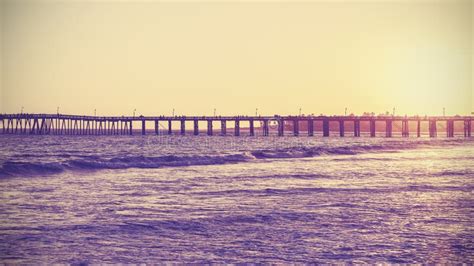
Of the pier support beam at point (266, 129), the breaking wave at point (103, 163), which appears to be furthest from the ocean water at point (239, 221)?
the pier support beam at point (266, 129)

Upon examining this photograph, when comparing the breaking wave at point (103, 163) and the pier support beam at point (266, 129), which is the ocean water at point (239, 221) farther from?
the pier support beam at point (266, 129)

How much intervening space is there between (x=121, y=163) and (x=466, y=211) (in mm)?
19594

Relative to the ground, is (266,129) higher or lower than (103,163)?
higher

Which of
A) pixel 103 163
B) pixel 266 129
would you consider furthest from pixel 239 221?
pixel 266 129

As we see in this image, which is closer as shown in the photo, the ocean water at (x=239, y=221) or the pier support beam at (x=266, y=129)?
the ocean water at (x=239, y=221)

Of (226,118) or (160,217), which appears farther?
(226,118)

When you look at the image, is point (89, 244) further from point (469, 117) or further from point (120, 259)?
point (469, 117)

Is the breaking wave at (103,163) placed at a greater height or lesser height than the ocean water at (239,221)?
lesser

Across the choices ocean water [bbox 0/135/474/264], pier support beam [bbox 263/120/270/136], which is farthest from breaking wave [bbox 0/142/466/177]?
pier support beam [bbox 263/120/270/136]

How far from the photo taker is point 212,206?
39.5ft

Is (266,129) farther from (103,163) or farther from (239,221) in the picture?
(239,221)

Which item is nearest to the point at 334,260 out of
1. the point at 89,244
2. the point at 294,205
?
the point at 89,244

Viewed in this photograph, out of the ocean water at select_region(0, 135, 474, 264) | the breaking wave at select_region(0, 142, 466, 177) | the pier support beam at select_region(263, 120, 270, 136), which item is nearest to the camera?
the ocean water at select_region(0, 135, 474, 264)

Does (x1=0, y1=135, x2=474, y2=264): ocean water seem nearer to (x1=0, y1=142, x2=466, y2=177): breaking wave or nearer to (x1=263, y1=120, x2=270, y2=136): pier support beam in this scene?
(x1=0, y1=142, x2=466, y2=177): breaking wave
